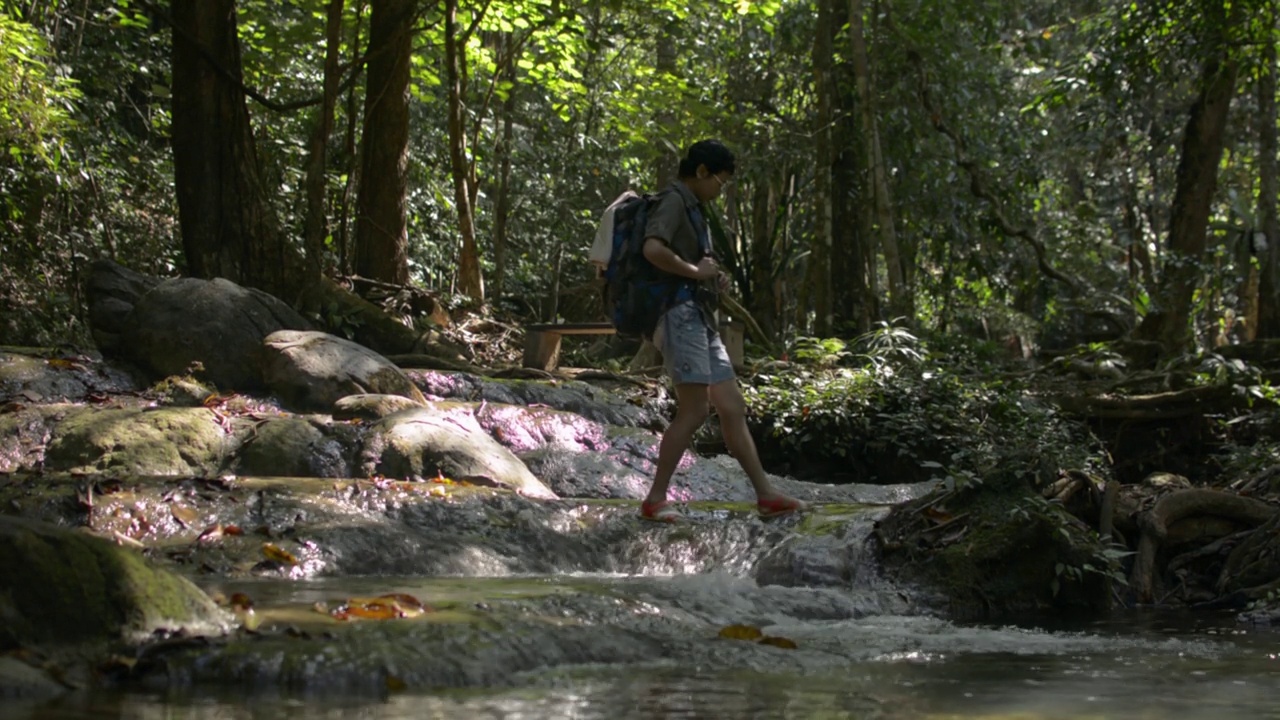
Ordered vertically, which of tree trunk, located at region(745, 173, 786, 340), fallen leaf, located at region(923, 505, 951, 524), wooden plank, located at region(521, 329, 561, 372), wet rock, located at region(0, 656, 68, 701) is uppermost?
tree trunk, located at region(745, 173, 786, 340)

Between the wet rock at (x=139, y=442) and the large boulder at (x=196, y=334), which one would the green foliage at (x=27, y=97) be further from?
the wet rock at (x=139, y=442)

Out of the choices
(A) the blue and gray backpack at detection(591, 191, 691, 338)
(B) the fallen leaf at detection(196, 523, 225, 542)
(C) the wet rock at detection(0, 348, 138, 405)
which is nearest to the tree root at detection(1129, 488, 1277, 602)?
(A) the blue and gray backpack at detection(591, 191, 691, 338)

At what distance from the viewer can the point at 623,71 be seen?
22781 millimetres

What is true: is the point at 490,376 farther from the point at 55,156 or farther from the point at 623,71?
the point at 623,71

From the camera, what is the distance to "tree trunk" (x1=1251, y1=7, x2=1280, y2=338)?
15.1m

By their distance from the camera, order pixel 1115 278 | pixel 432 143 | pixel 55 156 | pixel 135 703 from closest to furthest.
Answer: pixel 135 703 → pixel 55 156 → pixel 432 143 → pixel 1115 278

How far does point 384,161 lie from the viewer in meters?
13.8

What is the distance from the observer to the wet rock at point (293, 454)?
26.3 feet

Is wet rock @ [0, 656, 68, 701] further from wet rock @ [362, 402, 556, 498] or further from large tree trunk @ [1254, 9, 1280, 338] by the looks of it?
large tree trunk @ [1254, 9, 1280, 338]

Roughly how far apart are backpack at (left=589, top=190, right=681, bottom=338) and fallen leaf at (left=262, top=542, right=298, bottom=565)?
6.47ft

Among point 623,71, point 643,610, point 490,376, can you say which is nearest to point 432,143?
point 623,71

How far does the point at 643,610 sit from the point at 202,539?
93.9 inches

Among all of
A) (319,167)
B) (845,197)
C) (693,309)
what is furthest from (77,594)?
(845,197)

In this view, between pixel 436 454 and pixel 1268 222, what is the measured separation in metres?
12.4
